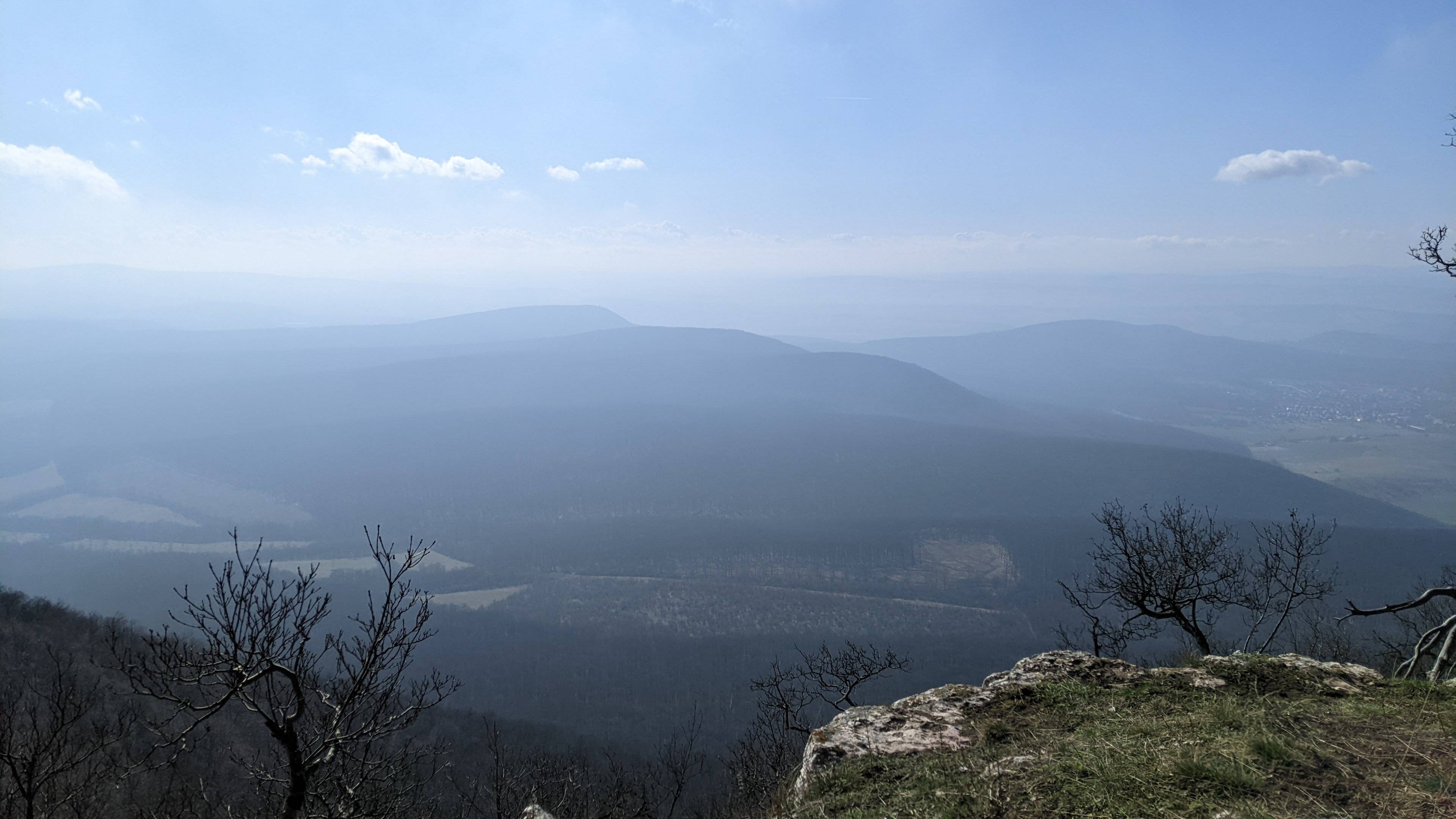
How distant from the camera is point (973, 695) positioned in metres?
7.14

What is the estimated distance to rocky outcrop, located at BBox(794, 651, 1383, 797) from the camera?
5941 millimetres

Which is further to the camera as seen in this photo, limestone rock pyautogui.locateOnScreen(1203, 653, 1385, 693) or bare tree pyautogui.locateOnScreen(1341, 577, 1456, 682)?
bare tree pyautogui.locateOnScreen(1341, 577, 1456, 682)

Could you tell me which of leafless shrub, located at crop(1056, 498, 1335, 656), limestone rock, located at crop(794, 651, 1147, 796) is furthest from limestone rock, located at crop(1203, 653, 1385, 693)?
leafless shrub, located at crop(1056, 498, 1335, 656)

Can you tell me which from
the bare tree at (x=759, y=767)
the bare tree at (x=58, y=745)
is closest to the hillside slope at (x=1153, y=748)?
the bare tree at (x=759, y=767)

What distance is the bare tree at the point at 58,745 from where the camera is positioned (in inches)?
371

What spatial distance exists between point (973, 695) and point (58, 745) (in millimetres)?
17154

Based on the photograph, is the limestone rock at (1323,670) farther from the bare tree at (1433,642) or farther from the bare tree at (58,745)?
the bare tree at (58,745)

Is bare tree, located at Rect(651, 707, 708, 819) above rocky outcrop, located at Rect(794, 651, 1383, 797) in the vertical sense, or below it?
below

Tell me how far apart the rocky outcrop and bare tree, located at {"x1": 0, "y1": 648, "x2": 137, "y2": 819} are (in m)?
8.74

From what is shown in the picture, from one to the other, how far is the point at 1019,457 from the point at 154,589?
201806mm

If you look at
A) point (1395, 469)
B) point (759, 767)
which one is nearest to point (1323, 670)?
point (759, 767)

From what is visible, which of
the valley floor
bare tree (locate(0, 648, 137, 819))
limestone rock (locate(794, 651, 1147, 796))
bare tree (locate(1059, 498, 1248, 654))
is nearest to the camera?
limestone rock (locate(794, 651, 1147, 796))

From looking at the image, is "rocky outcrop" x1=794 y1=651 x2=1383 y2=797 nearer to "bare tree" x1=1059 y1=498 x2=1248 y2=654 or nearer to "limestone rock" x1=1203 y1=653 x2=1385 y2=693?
"limestone rock" x1=1203 y1=653 x2=1385 y2=693

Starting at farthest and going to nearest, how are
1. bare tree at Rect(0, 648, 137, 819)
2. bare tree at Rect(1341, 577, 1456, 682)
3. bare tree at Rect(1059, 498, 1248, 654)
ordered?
bare tree at Rect(1059, 498, 1248, 654) < bare tree at Rect(0, 648, 137, 819) < bare tree at Rect(1341, 577, 1456, 682)
